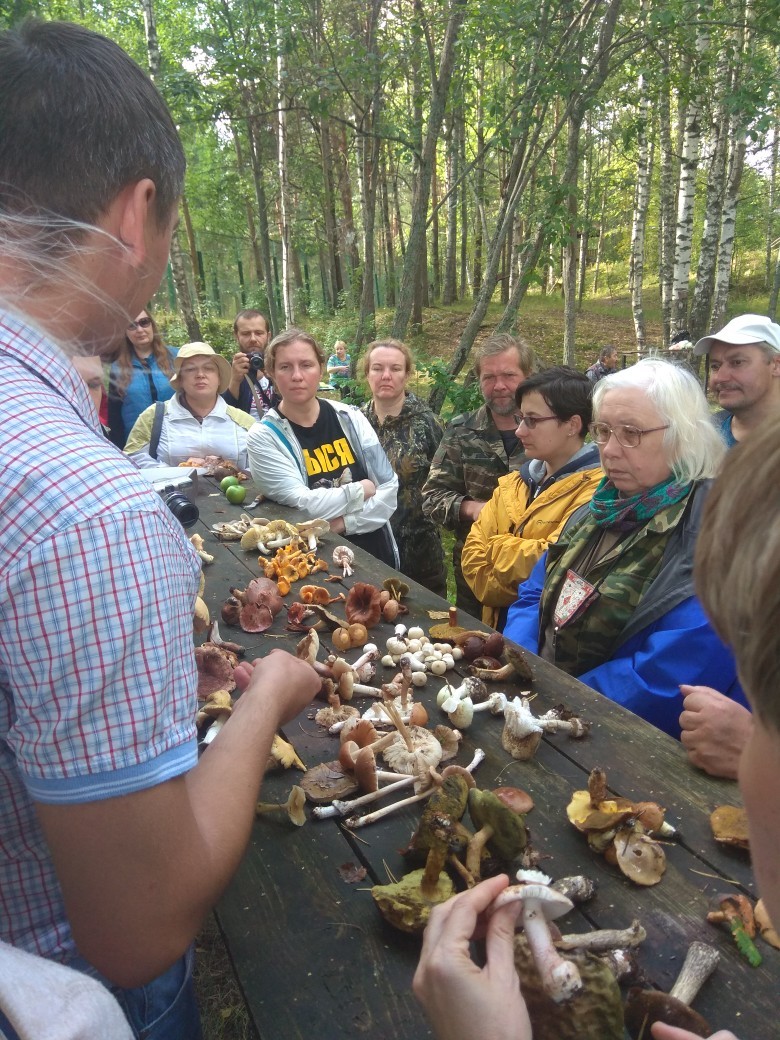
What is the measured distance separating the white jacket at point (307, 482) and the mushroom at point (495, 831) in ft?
8.54

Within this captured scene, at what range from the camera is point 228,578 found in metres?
2.95

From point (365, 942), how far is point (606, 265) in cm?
3830

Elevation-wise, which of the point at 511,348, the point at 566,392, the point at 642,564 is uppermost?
the point at 511,348

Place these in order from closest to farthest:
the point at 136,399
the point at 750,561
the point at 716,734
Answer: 1. the point at 750,561
2. the point at 716,734
3. the point at 136,399

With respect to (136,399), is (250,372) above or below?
above

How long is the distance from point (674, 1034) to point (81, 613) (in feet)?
3.34

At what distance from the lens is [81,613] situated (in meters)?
0.78

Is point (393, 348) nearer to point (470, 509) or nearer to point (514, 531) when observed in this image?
point (470, 509)

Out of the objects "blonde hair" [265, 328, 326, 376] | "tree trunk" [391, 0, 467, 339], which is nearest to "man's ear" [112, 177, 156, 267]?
"blonde hair" [265, 328, 326, 376]

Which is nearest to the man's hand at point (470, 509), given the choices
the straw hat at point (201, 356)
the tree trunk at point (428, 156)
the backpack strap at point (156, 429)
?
the straw hat at point (201, 356)

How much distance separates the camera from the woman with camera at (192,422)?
486 cm

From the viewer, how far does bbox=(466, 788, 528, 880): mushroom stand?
4.16 ft

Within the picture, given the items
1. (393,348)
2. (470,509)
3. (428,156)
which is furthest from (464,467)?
(428,156)

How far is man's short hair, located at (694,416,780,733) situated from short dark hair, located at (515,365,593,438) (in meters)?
2.66
